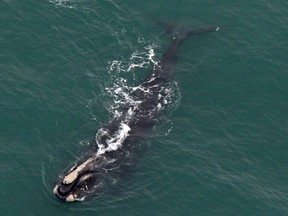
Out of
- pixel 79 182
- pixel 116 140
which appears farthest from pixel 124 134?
pixel 79 182

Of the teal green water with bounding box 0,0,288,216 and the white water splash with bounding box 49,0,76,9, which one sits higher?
the white water splash with bounding box 49,0,76,9

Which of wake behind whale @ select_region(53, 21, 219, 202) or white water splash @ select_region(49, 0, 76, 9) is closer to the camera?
wake behind whale @ select_region(53, 21, 219, 202)

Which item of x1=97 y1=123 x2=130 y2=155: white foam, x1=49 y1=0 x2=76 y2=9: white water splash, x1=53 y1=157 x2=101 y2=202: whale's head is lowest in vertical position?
x1=53 y1=157 x2=101 y2=202: whale's head

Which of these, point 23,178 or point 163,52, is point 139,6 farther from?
point 23,178

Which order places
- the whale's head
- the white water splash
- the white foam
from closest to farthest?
the whale's head → the white foam → the white water splash

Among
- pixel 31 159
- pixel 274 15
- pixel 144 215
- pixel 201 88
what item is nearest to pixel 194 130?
pixel 201 88

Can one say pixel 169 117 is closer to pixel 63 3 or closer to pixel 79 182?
A: pixel 79 182

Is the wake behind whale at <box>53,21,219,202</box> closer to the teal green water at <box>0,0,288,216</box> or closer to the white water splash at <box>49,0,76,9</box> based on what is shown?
the teal green water at <box>0,0,288,216</box>

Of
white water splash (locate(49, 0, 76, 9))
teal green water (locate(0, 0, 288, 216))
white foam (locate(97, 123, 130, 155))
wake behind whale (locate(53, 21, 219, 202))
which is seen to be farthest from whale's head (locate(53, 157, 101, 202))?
white water splash (locate(49, 0, 76, 9))
